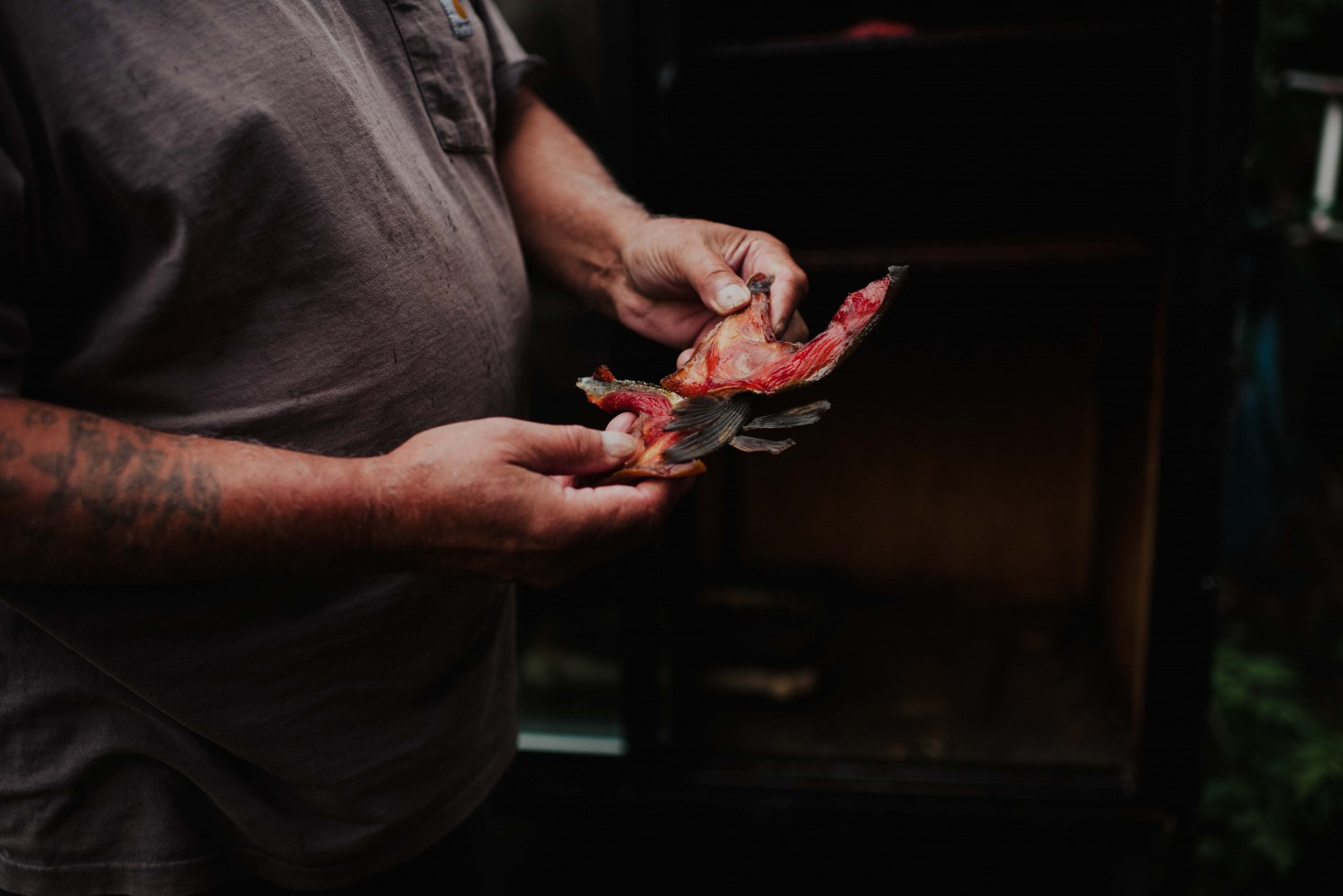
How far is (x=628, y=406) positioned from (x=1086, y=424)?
2.14 m

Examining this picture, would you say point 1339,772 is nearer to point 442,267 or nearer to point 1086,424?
point 1086,424

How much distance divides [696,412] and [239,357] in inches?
20.9

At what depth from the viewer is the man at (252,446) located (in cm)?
83

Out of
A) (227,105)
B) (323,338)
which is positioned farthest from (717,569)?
(227,105)

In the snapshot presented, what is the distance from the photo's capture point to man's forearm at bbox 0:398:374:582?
805 mm

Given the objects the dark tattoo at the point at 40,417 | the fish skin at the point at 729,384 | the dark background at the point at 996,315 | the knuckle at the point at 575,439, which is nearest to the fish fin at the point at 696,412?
the fish skin at the point at 729,384

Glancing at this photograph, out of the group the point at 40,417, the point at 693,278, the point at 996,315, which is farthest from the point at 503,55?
the point at 996,315

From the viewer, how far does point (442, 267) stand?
1095mm

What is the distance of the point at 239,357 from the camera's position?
3.14 ft

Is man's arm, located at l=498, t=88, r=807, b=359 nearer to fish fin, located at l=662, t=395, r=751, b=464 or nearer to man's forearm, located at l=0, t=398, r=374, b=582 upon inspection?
fish fin, located at l=662, t=395, r=751, b=464

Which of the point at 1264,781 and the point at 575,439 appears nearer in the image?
the point at 575,439

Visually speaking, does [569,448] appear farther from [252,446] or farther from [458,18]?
[458,18]

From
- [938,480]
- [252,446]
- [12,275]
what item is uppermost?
[12,275]

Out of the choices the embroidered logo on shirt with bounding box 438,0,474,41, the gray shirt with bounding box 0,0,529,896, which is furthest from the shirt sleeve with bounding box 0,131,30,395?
the embroidered logo on shirt with bounding box 438,0,474,41
